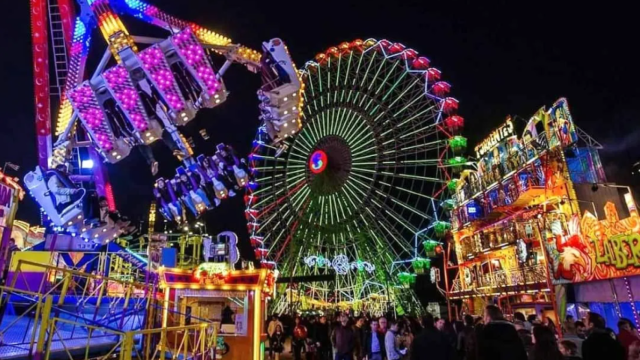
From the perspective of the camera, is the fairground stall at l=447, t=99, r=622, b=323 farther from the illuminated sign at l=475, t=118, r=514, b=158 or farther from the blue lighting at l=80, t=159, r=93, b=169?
the blue lighting at l=80, t=159, r=93, b=169

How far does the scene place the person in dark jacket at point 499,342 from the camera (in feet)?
13.6

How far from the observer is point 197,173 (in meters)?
14.6

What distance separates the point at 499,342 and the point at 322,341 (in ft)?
34.8

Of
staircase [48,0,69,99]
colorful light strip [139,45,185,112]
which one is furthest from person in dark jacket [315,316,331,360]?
staircase [48,0,69,99]

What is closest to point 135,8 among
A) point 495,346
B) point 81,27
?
point 81,27

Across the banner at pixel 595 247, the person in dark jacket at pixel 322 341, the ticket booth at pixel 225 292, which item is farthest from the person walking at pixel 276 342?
the banner at pixel 595 247

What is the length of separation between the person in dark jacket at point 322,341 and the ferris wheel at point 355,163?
13973 millimetres

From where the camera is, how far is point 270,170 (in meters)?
31.1

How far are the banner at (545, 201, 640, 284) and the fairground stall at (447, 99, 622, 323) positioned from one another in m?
0.05

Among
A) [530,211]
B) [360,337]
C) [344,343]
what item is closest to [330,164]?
[530,211]

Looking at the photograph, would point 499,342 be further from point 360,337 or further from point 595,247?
point 595,247

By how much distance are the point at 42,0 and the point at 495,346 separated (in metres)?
15.4

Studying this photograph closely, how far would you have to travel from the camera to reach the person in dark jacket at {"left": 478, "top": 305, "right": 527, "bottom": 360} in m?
4.16

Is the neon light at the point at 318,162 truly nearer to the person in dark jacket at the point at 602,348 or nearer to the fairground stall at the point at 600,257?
the fairground stall at the point at 600,257
